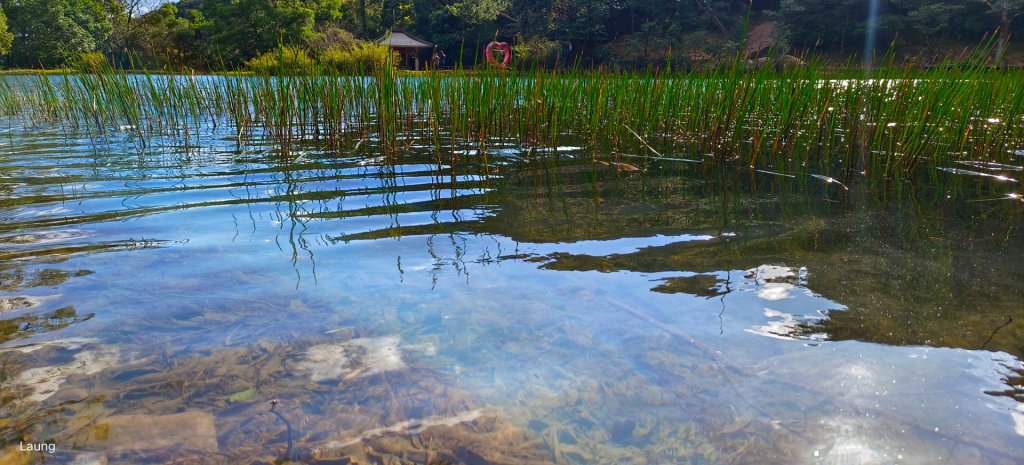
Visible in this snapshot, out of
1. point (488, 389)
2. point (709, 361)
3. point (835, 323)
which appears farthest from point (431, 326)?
point (835, 323)

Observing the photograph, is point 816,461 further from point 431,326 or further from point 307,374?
point 307,374

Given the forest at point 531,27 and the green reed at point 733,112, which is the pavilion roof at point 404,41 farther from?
the green reed at point 733,112

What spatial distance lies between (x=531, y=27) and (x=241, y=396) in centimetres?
3504

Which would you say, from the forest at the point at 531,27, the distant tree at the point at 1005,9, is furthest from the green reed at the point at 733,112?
the distant tree at the point at 1005,9

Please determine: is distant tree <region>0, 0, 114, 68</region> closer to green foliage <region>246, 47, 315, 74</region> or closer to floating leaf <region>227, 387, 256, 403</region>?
green foliage <region>246, 47, 315, 74</region>

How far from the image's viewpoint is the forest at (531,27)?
83.5 feet

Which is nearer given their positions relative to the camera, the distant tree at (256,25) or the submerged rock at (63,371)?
the submerged rock at (63,371)

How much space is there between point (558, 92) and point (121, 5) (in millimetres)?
47707

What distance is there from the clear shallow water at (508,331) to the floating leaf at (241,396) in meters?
0.01

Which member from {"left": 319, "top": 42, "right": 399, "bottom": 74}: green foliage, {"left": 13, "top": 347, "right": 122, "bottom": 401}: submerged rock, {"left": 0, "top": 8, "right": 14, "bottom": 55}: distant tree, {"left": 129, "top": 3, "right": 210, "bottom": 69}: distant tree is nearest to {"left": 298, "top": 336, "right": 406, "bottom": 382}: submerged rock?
{"left": 13, "top": 347, "right": 122, "bottom": 401}: submerged rock

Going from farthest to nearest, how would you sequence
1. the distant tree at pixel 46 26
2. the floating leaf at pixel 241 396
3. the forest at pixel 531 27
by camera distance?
the distant tree at pixel 46 26 < the forest at pixel 531 27 < the floating leaf at pixel 241 396

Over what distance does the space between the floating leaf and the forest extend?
23.7m

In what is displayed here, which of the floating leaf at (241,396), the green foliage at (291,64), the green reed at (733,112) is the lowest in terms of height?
the floating leaf at (241,396)

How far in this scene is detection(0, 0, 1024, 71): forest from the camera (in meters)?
25.5
